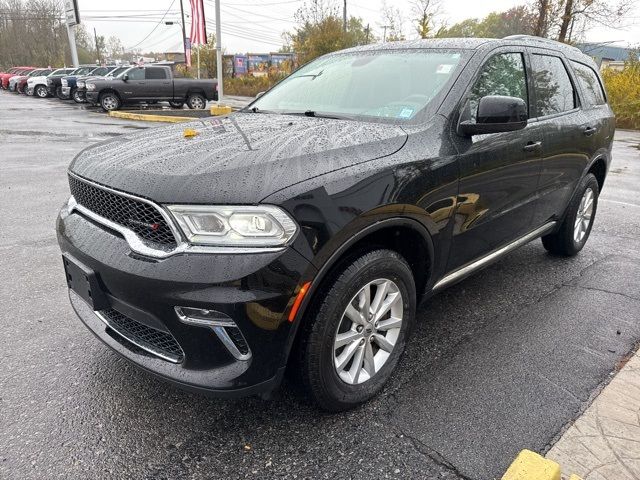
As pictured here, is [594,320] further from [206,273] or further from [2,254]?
[2,254]

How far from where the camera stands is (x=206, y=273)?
178cm

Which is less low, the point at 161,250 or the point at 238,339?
the point at 161,250

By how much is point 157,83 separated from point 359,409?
19.4m

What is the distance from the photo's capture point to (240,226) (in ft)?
6.00

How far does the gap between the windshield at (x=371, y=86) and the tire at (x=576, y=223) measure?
6.71 ft

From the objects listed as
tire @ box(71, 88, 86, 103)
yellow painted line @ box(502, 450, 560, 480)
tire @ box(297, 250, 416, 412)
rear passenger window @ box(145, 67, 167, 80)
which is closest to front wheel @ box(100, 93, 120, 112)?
rear passenger window @ box(145, 67, 167, 80)

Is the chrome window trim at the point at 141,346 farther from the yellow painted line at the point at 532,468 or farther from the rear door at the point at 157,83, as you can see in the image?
the rear door at the point at 157,83

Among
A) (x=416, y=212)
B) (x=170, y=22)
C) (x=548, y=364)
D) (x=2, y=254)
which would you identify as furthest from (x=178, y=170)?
(x=170, y=22)

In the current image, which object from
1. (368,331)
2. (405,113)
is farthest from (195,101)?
(368,331)

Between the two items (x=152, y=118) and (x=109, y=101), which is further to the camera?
(x=109, y=101)

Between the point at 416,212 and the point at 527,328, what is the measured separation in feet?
4.81

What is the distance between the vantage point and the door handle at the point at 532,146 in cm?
317

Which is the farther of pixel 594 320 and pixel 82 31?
pixel 82 31

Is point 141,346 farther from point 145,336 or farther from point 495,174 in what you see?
point 495,174
